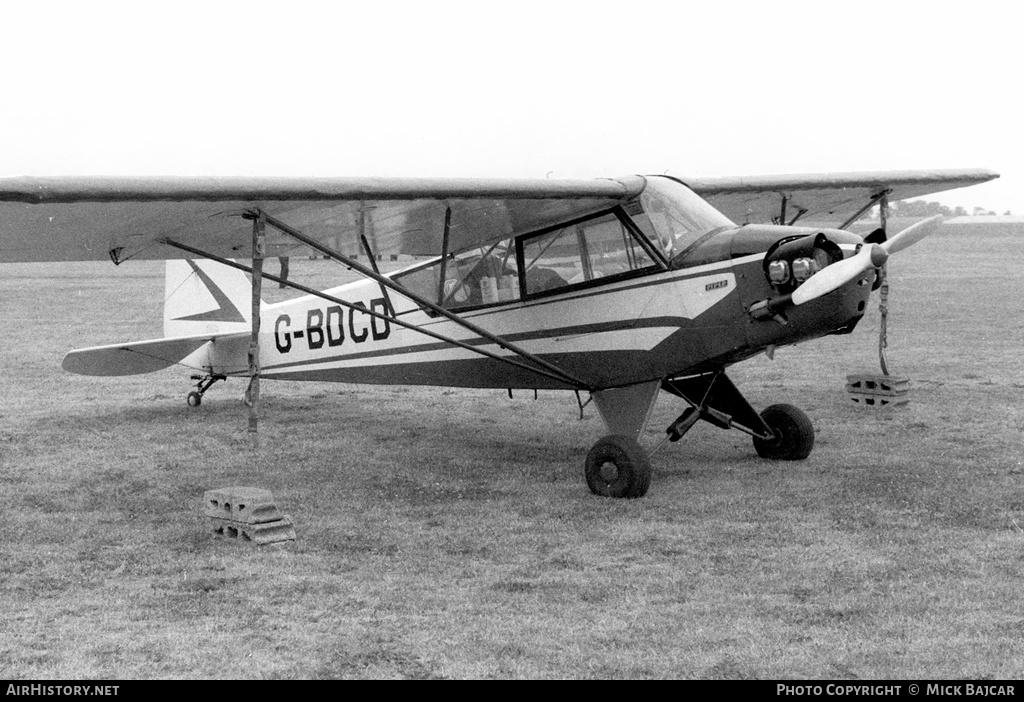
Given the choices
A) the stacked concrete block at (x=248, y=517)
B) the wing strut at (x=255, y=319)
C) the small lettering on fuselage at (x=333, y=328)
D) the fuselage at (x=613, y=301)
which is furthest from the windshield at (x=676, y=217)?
the stacked concrete block at (x=248, y=517)

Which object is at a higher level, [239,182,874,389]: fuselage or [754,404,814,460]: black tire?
[239,182,874,389]: fuselage

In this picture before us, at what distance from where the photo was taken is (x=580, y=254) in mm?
8648

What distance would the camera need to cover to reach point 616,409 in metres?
8.55

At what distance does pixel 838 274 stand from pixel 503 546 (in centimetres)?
288

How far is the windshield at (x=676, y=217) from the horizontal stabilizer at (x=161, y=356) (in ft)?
19.4

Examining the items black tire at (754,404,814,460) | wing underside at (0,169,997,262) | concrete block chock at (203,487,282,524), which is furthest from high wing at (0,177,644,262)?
black tire at (754,404,814,460)

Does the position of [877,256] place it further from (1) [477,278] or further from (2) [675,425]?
(1) [477,278]

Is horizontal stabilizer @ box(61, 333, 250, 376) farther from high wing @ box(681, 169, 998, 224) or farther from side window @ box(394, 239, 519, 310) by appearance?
high wing @ box(681, 169, 998, 224)

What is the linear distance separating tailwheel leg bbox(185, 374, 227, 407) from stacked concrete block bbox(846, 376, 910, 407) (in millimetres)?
7538

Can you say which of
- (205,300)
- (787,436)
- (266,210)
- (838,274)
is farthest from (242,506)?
(205,300)

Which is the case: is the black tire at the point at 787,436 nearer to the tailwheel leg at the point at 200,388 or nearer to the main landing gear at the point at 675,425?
the main landing gear at the point at 675,425

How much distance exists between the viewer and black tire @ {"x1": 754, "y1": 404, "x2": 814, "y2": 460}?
899cm

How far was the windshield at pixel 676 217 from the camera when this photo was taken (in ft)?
26.3

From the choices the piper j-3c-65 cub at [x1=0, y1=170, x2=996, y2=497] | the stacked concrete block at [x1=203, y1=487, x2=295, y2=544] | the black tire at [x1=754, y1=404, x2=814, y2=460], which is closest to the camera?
the stacked concrete block at [x1=203, y1=487, x2=295, y2=544]
